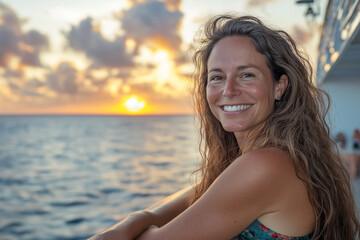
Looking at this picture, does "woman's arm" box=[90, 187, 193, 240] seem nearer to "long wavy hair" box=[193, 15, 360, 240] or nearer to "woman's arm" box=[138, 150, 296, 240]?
"long wavy hair" box=[193, 15, 360, 240]

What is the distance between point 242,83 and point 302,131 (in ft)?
1.11

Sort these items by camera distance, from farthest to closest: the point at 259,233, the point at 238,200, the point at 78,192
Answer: the point at 78,192
the point at 259,233
the point at 238,200

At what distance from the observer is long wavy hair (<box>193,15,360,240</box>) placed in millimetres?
1539

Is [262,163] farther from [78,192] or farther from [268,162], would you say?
[78,192]

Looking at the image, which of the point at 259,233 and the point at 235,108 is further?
the point at 235,108

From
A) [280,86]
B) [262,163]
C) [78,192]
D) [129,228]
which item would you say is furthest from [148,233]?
[78,192]

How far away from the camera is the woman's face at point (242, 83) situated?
5.58ft

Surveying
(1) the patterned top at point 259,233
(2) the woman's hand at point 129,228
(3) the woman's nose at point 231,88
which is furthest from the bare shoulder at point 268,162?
(2) the woman's hand at point 129,228

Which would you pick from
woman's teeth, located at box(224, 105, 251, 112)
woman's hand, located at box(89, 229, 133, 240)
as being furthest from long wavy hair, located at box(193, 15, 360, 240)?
woman's hand, located at box(89, 229, 133, 240)

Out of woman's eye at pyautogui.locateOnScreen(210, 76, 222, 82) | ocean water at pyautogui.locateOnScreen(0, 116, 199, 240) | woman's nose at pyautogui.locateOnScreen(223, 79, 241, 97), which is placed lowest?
woman's nose at pyautogui.locateOnScreen(223, 79, 241, 97)

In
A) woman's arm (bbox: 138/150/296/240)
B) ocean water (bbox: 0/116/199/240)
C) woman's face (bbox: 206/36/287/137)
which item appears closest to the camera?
woman's arm (bbox: 138/150/296/240)

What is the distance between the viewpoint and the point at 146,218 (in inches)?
69.2

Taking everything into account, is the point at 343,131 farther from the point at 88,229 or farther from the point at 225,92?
the point at 225,92

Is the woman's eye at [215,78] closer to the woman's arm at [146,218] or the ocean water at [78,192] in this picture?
the woman's arm at [146,218]
